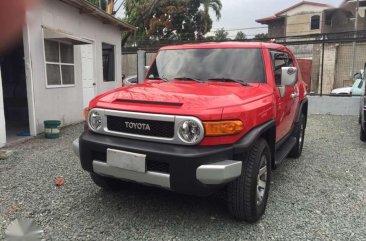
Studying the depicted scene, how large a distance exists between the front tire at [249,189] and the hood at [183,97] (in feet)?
1.63

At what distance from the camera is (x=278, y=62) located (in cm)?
452

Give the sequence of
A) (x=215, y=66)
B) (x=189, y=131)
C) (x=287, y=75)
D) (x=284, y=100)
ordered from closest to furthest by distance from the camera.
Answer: (x=189, y=131)
(x=287, y=75)
(x=215, y=66)
(x=284, y=100)

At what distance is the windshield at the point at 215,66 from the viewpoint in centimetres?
392

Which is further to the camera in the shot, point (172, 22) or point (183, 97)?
point (172, 22)

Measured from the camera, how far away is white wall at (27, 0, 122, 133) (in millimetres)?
7363

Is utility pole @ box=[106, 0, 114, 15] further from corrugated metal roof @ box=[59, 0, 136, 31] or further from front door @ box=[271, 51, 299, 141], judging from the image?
front door @ box=[271, 51, 299, 141]

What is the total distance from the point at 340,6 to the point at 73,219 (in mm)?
3082

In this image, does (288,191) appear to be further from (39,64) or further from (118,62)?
(118,62)

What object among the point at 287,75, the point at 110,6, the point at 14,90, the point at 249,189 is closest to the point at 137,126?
the point at 249,189

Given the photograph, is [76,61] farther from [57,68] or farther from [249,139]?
[249,139]

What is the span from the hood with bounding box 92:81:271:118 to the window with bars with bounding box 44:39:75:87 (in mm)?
5119

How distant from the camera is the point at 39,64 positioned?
24.4 ft

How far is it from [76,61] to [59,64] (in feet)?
2.82

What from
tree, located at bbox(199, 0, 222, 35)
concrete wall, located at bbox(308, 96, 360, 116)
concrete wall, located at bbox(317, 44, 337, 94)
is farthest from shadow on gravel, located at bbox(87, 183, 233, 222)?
tree, located at bbox(199, 0, 222, 35)
